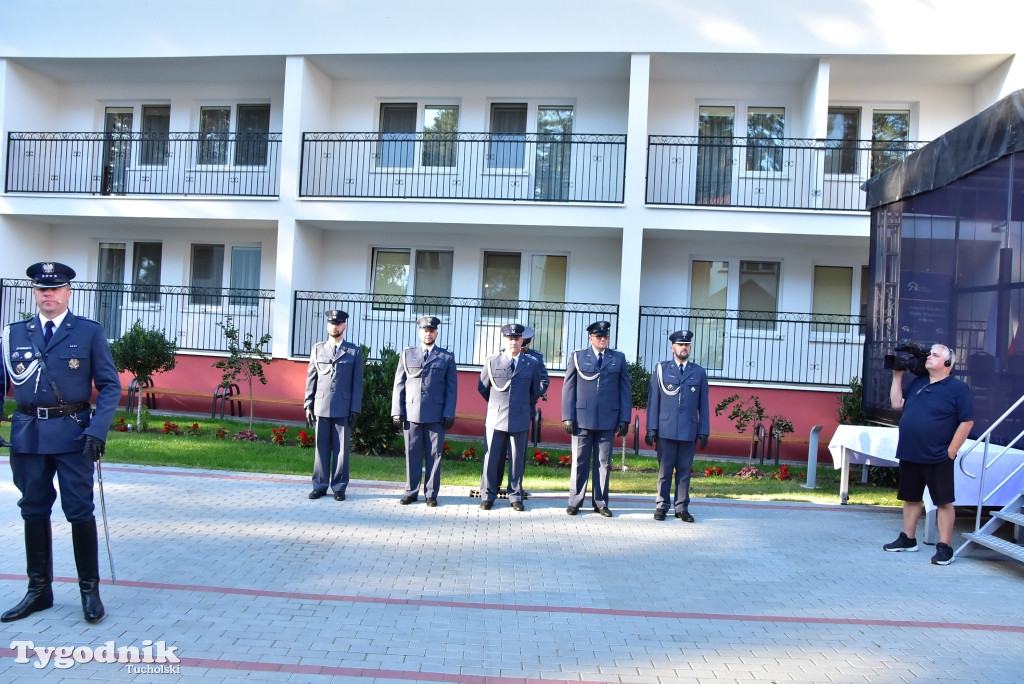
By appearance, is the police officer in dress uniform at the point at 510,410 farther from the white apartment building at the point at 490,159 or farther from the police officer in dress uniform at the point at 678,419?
the white apartment building at the point at 490,159

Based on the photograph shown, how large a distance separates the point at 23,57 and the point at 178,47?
3537 mm

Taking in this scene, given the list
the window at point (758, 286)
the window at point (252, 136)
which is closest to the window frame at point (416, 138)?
the window at point (252, 136)

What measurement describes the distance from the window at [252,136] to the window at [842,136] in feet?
38.2

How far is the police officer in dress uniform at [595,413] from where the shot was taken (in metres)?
8.49

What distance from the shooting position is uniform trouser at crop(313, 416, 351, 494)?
884 centimetres

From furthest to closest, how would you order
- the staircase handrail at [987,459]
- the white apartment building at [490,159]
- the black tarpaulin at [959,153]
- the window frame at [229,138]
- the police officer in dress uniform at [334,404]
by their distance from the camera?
the window frame at [229,138], the white apartment building at [490,159], the police officer in dress uniform at [334,404], the black tarpaulin at [959,153], the staircase handrail at [987,459]

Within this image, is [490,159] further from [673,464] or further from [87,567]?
[87,567]

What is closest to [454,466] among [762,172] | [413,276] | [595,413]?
[595,413]

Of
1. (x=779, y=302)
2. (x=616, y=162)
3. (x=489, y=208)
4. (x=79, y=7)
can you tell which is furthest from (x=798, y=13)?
(x=79, y=7)

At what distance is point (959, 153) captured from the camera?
845cm

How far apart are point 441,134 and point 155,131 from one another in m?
6.77

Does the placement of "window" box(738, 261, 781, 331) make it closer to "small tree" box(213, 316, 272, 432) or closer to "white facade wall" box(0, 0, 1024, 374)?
"white facade wall" box(0, 0, 1024, 374)

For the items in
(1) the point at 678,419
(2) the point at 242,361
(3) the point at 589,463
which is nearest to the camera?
(1) the point at 678,419

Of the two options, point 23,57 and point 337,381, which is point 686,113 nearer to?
point 337,381
